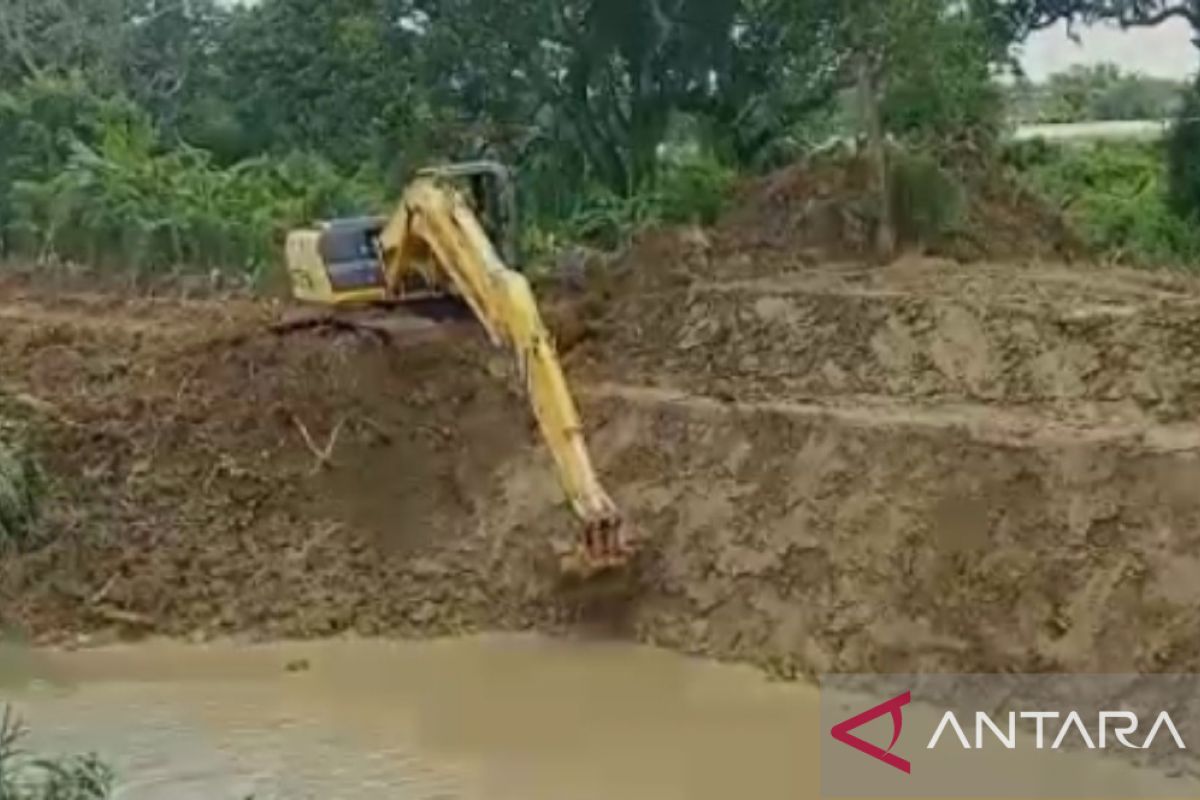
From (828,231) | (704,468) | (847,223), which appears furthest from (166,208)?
(704,468)

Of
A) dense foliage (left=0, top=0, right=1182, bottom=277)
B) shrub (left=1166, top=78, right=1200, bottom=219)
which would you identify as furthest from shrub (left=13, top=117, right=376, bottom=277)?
shrub (left=1166, top=78, right=1200, bottom=219)

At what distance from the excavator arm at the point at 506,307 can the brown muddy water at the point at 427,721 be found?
35.3 inches

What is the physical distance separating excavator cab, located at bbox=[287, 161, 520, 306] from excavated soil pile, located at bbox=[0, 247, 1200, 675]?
409 mm

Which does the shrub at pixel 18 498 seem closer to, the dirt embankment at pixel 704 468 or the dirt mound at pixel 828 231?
the dirt embankment at pixel 704 468

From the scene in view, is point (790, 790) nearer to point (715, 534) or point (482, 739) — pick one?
point (482, 739)

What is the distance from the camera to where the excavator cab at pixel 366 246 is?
1633 centimetres

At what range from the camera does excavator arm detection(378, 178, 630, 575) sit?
1350 cm

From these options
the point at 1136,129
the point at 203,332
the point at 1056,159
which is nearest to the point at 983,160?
the point at 1056,159

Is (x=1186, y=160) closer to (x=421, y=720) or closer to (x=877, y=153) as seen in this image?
(x=877, y=153)

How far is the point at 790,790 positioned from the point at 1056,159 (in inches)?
569

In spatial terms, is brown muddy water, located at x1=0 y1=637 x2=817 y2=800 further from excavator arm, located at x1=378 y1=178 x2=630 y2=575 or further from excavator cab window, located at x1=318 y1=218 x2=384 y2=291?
excavator cab window, located at x1=318 y1=218 x2=384 y2=291

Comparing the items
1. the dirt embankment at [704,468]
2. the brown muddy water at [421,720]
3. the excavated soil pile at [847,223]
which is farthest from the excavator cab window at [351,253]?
the brown muddy water at [421,720]

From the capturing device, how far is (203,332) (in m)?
17.6

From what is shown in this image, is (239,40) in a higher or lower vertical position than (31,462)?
higher
